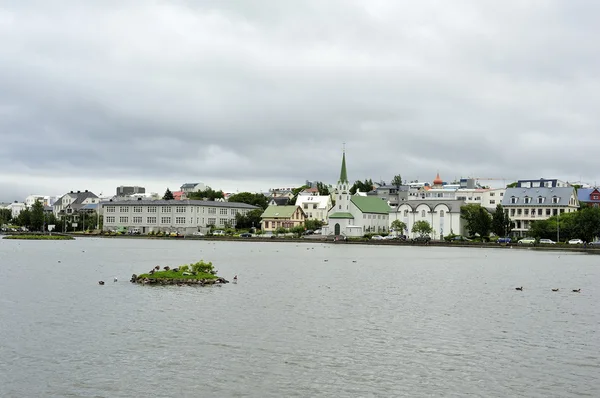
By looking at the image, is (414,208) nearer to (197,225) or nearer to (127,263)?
(197,225)

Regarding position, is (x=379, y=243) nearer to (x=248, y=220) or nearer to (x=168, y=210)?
(x=248, y=220)

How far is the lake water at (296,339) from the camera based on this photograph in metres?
20.4

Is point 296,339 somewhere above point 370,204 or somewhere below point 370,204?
below

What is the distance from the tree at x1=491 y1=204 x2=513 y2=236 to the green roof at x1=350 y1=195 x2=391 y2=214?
28.6 meters

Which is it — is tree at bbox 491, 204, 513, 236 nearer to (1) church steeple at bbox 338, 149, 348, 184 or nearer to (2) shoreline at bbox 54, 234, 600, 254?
(2) shoreline at bbox 54, 234, 600, 254

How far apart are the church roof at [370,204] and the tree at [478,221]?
23501 mm

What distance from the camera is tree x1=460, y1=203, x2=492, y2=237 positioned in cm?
11838

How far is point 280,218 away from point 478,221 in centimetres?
4913

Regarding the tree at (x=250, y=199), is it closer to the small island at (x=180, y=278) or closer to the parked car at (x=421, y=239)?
the parked car at (x=421, y=239)

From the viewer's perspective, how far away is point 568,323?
3189 cm

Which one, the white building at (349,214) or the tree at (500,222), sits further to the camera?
the white building at (349,214)

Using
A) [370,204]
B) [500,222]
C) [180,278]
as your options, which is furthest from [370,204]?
[180,278]

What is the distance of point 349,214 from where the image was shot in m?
139

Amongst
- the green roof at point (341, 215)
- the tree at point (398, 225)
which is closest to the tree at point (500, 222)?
the tree at point (398, 225)
